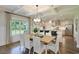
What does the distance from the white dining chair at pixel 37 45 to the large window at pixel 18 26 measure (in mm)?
256

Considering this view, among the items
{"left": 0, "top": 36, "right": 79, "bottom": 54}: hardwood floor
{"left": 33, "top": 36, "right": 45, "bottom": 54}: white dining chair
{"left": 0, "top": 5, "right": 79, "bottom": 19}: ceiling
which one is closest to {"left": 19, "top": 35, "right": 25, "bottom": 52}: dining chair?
{"left": 0, "top": 36, "right": 79, "bottom": 54}: hardwood floor

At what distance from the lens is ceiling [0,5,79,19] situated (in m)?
2.12

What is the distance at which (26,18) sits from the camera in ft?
7.23

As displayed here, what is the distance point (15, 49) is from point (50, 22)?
0.87 meters

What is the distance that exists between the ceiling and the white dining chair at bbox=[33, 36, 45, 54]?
0.45m

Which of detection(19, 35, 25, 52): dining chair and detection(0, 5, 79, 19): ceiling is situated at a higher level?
detection(0, 5, 79, 19): ceiling

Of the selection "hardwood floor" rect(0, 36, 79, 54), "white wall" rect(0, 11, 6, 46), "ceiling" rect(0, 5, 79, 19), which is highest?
"ceiling" rect(0, 5, 79, 19)

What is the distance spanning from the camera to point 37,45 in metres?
2.24

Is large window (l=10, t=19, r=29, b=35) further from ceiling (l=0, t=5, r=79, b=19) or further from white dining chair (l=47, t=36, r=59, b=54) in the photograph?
white dining chair (l=47, t=36, r=59, b=54)

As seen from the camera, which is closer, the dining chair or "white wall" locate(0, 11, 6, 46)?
"white wall" locate(0, 11, 6, 46)

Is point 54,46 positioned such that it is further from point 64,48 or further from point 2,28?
point 2,28

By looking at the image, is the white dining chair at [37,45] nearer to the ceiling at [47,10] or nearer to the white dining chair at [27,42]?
the white dining chair at [27,42]
